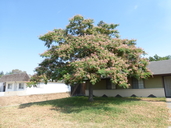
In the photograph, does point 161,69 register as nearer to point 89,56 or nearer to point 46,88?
point 89,56

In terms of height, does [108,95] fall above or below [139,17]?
below

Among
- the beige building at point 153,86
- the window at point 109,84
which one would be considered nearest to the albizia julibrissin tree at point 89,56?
the beige building at point 153,86

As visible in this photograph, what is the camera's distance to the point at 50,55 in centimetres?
1031

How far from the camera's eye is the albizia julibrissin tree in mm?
8055

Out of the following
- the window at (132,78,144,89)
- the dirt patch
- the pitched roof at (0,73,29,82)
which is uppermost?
→ the pitched roof at (0,73,29,82)

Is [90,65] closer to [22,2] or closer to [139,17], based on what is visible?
[139,17]

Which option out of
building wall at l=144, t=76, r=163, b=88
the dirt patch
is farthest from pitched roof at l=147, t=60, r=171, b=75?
the dirt patch

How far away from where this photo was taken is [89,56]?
31.7 ft

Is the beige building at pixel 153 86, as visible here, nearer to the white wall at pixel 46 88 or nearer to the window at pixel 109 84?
the window at pixel 109 84

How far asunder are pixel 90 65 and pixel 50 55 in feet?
13.7

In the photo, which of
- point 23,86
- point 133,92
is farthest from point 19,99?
point 133,92

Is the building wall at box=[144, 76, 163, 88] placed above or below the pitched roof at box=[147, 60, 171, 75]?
below

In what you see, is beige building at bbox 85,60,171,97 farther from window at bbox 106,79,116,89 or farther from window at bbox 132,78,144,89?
window at bbox 106,79,116,89

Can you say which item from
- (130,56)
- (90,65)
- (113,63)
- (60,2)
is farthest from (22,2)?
(130,56)
